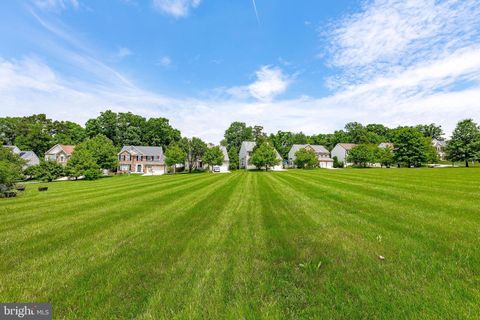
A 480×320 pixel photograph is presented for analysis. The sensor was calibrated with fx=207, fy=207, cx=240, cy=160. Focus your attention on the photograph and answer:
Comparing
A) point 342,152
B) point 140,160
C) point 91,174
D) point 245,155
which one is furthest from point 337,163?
point 91,174

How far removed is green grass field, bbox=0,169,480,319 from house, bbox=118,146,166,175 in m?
55.9

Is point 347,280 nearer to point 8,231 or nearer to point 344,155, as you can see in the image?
point 8,231

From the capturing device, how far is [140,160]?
61219 mm

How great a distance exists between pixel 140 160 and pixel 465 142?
88.1 metres

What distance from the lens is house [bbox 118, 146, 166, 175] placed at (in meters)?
59.7

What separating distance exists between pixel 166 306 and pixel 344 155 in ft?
266

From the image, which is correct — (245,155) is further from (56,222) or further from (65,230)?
(65,230)

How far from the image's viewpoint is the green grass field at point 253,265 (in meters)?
3.06

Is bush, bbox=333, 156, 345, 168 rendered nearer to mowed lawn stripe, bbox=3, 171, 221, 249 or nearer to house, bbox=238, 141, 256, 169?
house, bbox=238, 141, 256, 169

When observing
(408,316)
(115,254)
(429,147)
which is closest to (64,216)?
(115,254)

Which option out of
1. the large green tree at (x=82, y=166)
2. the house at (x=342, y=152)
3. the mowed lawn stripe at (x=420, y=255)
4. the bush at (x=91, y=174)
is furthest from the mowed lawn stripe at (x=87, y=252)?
the house at (x=342, y=152)

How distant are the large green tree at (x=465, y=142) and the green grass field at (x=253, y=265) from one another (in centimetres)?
6443

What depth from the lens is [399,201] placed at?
10.3 m

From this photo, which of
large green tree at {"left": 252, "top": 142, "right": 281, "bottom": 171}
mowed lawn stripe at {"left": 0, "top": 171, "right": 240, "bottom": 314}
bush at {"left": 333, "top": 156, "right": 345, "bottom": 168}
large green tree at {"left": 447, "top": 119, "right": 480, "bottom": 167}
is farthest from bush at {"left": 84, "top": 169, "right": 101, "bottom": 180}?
large green tree at {"left": 447, "top": 119, "right": 480, "bottom": 167}
